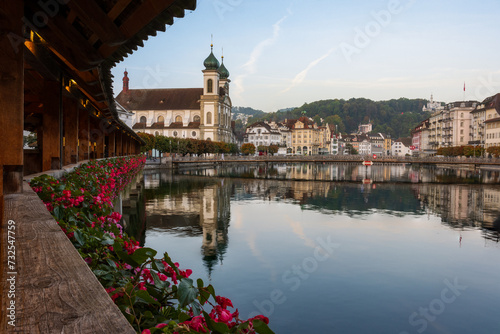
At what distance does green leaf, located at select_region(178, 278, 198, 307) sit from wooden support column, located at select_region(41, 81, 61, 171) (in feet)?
31.6

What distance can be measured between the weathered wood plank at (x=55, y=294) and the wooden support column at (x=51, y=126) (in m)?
8.90

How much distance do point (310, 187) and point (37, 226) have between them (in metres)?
46.9

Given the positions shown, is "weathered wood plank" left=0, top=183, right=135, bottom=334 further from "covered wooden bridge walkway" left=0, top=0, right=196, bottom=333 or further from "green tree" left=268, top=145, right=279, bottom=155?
"green tree" left=268, top=145, right=279, bottom=155

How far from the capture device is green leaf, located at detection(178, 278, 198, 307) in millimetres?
2389

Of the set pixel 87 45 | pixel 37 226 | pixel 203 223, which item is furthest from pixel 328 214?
pixel 37 226

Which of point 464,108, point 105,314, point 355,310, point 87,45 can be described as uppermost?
point 464,108

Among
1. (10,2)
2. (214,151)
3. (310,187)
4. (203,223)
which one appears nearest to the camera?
(10,2)

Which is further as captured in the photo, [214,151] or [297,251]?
[214,151]

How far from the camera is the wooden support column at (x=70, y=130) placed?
45.6 ft

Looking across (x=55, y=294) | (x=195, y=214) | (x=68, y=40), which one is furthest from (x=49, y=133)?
(x=195, y=214)

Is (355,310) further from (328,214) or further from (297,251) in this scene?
(328,214)

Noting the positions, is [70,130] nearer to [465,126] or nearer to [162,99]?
[162,99]

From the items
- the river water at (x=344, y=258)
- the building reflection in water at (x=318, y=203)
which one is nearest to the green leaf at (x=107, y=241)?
the river water at (x=344, y=258)

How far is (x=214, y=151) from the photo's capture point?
338 feet
